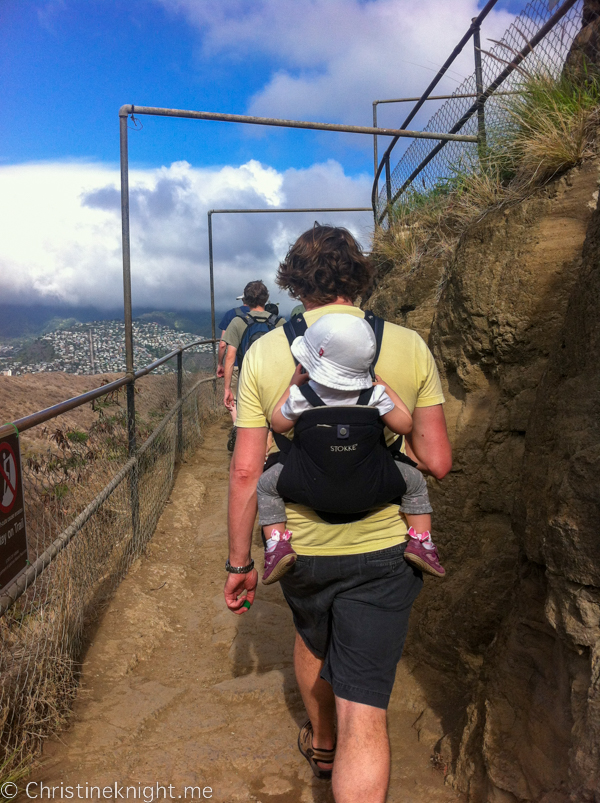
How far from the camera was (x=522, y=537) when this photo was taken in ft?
7.52

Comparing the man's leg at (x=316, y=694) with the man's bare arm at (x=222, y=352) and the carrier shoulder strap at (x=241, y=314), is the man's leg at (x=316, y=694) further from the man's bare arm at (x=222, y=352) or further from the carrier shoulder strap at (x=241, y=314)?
the man's bare arm at (x=222, y=352)

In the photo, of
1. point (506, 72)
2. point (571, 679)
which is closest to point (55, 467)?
point (571, 679)

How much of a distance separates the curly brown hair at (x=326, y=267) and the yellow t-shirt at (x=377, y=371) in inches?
2.6

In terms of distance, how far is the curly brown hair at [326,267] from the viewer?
6.81ft

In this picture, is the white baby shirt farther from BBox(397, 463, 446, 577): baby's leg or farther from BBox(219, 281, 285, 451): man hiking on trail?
BBox(219, 281, 285, 451): man hiking on trail

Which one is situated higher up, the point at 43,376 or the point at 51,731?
the point at 43,376

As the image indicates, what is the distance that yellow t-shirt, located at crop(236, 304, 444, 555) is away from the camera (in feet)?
6.27

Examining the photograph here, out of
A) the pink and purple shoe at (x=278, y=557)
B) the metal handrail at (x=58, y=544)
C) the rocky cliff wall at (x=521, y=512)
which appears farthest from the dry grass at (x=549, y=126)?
the metal handrail at (x=58, y=544)

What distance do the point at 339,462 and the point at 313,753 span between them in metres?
1.42

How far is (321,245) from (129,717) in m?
2.33

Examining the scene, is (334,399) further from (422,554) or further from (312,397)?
(422,554)

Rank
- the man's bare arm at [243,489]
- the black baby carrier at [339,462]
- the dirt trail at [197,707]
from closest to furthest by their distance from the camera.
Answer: the black baby carrier at [339,462] < the man's bare arm at [243,489] < the dirt trail at [197,707]

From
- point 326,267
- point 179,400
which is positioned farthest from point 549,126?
point 179,400

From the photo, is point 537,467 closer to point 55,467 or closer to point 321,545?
point 321,545
